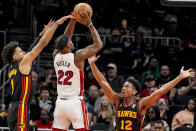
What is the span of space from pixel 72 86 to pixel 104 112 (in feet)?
12.9

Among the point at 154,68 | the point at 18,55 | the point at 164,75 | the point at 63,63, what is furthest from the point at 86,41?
the point at 63,63

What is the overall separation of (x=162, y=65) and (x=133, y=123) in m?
6.36

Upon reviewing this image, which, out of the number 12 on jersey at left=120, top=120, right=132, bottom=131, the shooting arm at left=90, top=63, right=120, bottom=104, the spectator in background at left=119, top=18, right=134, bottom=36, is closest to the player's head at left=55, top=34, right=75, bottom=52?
the shooting arm at left=90, top=63, right=120, bottom=104

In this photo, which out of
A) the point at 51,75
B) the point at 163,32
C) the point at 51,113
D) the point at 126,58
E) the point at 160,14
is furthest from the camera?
the point at 160,14

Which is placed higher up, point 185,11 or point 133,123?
point 185,11

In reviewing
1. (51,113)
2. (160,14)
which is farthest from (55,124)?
(160,14)

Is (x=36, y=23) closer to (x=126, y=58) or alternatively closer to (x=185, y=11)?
(x=126, y=58)

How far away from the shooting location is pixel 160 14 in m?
16.5

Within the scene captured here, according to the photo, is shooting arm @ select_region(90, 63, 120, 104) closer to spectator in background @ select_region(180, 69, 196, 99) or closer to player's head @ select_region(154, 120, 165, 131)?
player's head @ select_region(154, 120, 165, 131)

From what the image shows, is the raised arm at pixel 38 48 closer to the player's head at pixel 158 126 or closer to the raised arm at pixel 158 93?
the raised arm at pixel 158 93

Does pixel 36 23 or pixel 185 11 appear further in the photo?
pixel 185 11

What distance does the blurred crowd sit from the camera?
1135 centimetres

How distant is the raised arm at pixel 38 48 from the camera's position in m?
7.62

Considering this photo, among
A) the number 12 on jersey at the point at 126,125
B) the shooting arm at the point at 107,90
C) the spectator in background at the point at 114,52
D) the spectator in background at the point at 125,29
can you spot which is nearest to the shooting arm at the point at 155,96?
the number 12 on jersey at the point at 126,125
